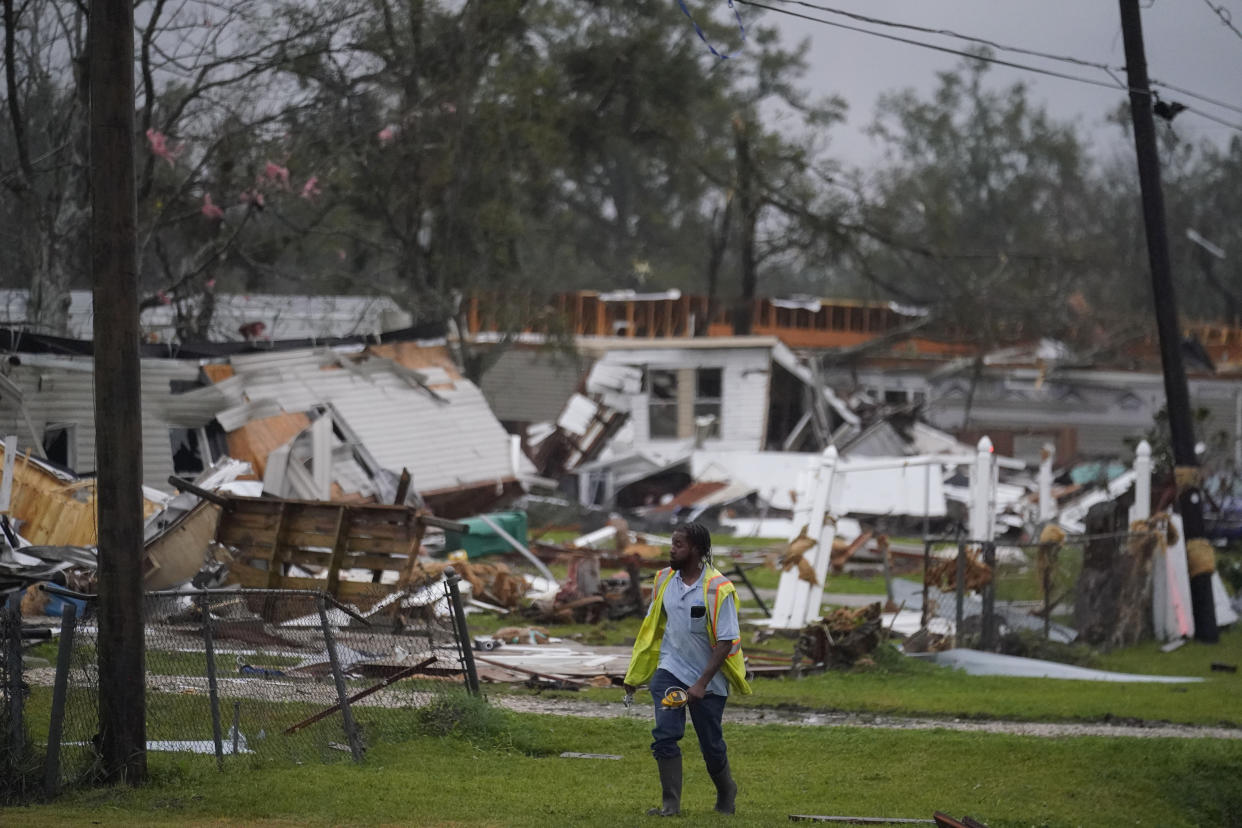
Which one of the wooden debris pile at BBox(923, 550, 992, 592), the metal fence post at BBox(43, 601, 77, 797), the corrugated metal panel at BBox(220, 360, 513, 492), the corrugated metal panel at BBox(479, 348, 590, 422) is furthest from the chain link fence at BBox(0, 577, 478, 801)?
the corrugated metal panel at BBox(479, 348, 590, 422)

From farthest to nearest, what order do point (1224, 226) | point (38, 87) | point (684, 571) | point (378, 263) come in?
point (1224, 226) < point (378, 263) < point (38, 87) < point (684, 571)

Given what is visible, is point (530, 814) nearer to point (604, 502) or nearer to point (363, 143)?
point (363, 143)

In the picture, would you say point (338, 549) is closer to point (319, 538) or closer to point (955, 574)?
point (319, 538)

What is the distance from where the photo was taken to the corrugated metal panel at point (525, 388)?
4234cm

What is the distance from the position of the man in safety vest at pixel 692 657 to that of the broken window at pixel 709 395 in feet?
102

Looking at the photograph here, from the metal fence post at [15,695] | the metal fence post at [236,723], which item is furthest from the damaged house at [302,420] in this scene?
the metal fence post at [15,695]

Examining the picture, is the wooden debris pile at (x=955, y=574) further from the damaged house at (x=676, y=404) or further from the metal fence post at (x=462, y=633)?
the damaged house at (x=676, y=404)

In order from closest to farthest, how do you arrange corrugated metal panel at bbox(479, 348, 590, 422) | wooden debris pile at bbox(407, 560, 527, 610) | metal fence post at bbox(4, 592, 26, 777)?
metal fence post at bbox(4, 592, 26, 777) → wooden debris pile at bbox(407, 560, 527, 610) → corrugated metal panel at bbox(479, 348, 590, 422)

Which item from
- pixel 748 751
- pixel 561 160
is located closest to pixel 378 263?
pixel 561 160

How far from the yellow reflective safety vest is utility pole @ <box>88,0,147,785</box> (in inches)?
108

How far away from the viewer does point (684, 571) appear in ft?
25.0

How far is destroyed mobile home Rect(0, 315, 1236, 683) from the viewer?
15828 millimetres

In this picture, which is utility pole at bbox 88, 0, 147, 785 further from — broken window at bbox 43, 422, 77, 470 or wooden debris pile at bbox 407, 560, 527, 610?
broken window at bbox 43, 422, 77, 470

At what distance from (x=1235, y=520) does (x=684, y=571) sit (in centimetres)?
2516
